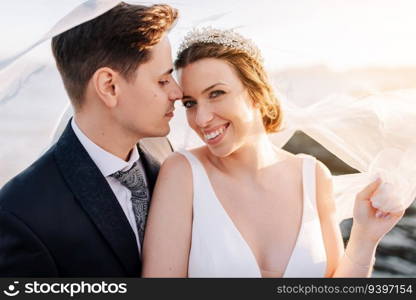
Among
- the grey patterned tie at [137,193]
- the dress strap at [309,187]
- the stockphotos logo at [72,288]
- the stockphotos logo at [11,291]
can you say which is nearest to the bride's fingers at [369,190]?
the dress strap at [309,187]

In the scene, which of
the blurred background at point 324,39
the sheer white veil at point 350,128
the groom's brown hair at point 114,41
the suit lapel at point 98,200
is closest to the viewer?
the suit lapel at point 98,200

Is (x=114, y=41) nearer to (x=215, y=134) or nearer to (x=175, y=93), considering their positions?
(x=175, y=93)

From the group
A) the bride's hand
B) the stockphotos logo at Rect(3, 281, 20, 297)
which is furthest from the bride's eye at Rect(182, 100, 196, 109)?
the stockphotos logo at Rect(3, 281, 20, 297)

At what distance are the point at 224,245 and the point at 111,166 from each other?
486 mm

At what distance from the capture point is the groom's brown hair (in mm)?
1946

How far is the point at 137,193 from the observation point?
6.56 ft

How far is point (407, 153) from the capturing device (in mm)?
2342

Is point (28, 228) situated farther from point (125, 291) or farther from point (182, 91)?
point (182, 91)

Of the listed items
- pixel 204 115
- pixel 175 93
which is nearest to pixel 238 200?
pixel 204 115

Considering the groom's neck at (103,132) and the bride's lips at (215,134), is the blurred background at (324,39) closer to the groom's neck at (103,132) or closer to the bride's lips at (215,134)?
the groom's neck at (103,132)

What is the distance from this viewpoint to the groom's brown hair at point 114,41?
195cm

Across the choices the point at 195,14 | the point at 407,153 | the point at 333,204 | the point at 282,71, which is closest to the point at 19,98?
the point at 195,14

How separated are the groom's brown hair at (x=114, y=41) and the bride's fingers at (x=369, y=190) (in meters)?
0.86

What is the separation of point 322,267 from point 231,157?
1.72 feet
